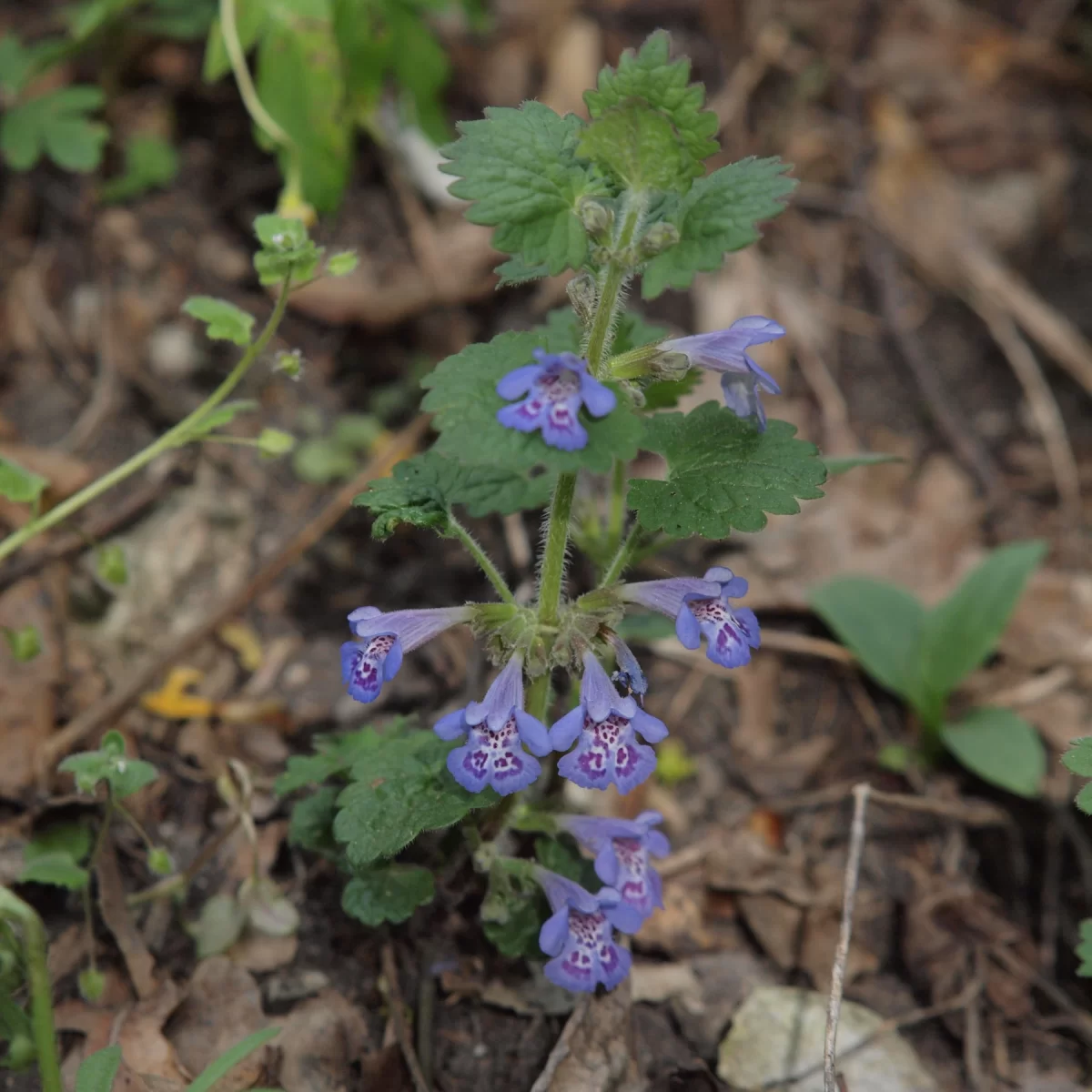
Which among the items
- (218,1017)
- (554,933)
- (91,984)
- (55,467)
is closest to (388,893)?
(554,933)

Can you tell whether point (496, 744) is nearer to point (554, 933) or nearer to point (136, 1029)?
point (554, 933)

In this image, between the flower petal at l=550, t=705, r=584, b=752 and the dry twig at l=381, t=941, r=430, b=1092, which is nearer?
the flower petal at l=550, t=705, r=584, b=752

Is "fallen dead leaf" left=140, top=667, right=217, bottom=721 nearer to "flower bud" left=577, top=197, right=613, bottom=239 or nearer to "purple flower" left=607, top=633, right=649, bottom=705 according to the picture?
"purple flower" left=607, top=633, right=649, bottom=705

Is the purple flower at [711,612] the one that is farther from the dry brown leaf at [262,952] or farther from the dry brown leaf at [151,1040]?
the dry brown leaf at [151,1040]

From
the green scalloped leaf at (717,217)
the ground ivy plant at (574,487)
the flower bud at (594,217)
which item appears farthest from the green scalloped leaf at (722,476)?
the flower bud at (594,217)

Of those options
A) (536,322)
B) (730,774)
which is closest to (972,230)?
(536,322)

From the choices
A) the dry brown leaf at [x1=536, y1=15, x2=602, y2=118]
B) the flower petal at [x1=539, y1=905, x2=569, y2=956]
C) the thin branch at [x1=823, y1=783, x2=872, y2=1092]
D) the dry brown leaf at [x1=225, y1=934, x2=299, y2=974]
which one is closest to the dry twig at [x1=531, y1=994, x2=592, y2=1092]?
the flower petal at [x1=539, y1=905, x2=569, y2=956]
